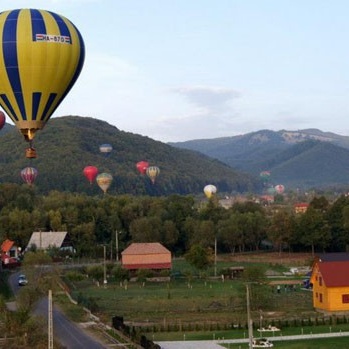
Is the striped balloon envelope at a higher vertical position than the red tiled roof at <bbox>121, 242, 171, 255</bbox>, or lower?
higher

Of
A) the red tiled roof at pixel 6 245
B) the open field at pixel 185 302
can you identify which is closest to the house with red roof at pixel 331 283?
the open field at pixel 185 302

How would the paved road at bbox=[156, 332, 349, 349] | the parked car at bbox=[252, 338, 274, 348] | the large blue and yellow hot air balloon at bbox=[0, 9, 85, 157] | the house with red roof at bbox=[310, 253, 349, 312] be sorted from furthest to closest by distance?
1. the house with red roof at bbox=[310, 253, 349, 312]
2. the paved road at bbox=[156, 332, 349, 349]
3. the large blue and yellow hot air balloon at bbox=[0, 9, 85, 157]
4. the parked car at bbox=[252, 338, 274, 348]

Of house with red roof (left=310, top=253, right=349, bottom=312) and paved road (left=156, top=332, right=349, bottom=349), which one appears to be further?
house with red roof (left=310, top=253, right=349, bottom=312)

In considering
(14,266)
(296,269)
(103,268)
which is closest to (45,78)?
(103,268)

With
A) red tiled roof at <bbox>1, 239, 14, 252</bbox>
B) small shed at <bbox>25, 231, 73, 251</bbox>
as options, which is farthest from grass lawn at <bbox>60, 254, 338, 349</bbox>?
small shed at <bbox>25, 231, 73, 251</bbox>

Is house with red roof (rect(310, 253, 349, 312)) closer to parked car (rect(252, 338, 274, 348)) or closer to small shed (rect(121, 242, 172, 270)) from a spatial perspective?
parked car (rect(252, 338, 274, 348))

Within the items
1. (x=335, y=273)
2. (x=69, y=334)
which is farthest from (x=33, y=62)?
(x=335, y=273)
